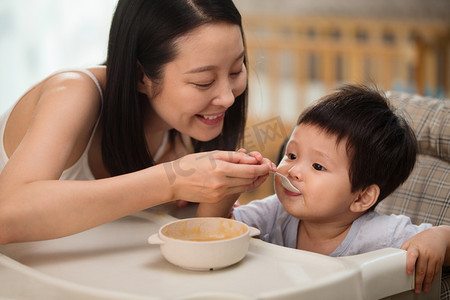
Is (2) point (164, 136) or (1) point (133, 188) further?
(2) point (164, 136)

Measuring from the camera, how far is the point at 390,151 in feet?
4.04

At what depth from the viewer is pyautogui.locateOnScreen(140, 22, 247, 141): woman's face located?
1.21 metres

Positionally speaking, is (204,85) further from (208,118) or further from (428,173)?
(428,173)

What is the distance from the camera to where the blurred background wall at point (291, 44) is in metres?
3.41

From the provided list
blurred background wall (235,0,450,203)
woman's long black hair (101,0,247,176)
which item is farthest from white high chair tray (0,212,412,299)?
blurred background wall (235,0,450,203)

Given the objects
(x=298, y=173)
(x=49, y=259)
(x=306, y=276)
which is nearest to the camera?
(x=306, y=276)

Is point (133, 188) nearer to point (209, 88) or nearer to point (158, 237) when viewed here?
point (158, 237)

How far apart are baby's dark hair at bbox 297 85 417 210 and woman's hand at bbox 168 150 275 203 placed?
10.5 inches

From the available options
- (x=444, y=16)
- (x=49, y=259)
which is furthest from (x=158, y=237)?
(x=444, y=16)

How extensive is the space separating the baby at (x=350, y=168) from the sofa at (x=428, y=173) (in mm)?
235

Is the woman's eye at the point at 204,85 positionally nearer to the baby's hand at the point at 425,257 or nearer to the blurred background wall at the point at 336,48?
the baby's hand at the point at 425,257

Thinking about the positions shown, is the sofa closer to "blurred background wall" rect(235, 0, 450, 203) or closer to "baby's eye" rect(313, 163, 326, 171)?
"baby's eye" rect(313, 163, 326, 171)

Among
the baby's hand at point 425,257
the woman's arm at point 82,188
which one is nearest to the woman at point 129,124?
the woman's arm at point 82,188

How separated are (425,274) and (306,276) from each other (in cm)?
29
